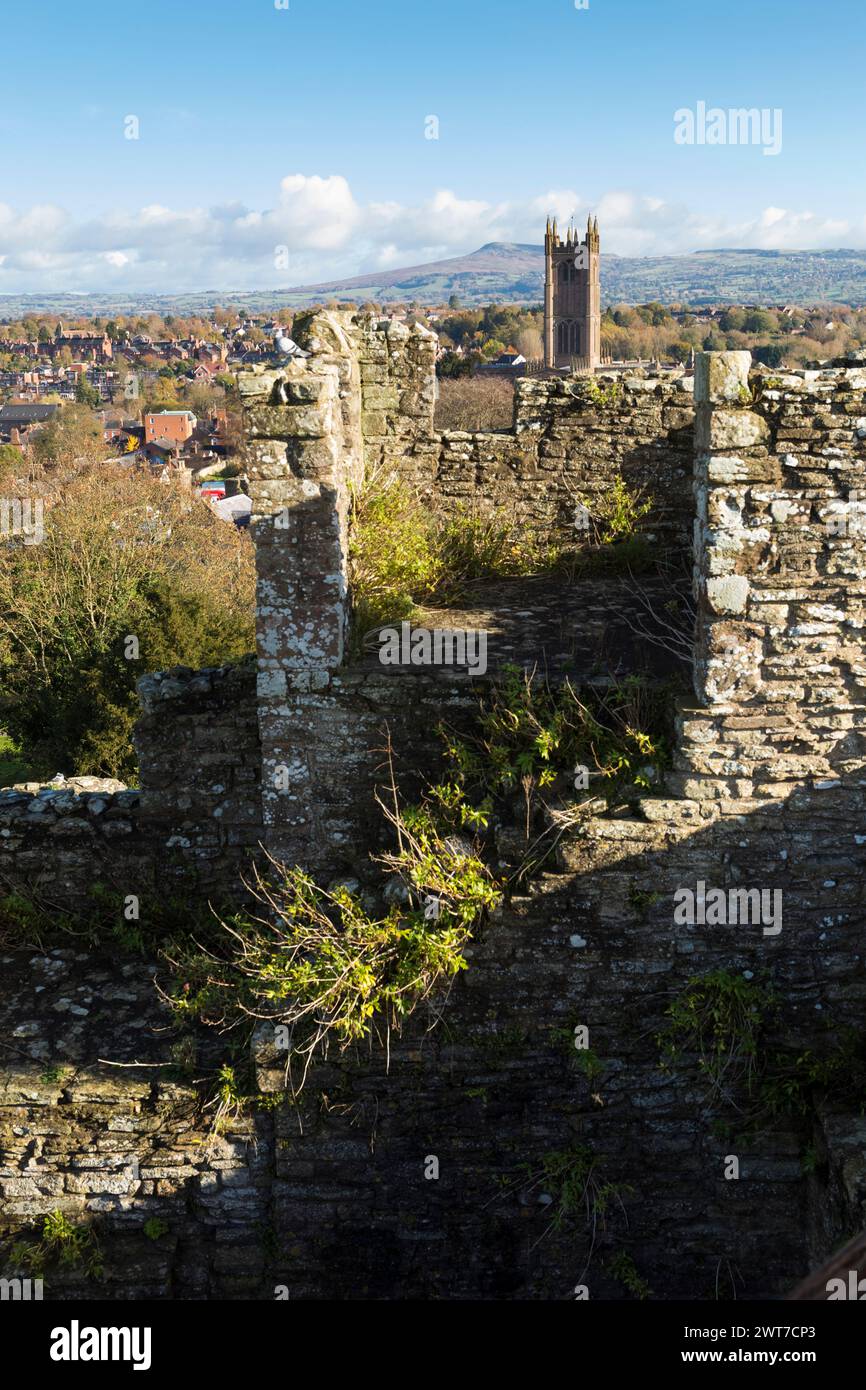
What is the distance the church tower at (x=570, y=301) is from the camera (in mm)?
87438

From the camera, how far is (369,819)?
5.86m

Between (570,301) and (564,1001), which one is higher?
(570,301)

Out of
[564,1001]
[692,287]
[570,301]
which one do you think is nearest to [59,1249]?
[564,1001]

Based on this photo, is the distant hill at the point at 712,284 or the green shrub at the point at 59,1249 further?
the distant hill at the point at 712,284

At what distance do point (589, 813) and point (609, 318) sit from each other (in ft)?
310

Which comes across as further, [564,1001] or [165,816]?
[165,816]

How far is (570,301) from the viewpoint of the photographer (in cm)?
9569

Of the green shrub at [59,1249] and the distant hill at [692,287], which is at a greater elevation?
the distant hill at [692,287]

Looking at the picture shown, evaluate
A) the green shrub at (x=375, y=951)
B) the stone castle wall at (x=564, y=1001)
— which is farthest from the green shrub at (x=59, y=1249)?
the green shrub at (x=375, y=951)

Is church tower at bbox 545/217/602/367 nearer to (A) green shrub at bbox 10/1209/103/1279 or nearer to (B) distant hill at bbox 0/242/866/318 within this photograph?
(B) distant hill at bbox 0/242/866/318

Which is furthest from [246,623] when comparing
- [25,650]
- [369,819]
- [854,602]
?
[854,602]

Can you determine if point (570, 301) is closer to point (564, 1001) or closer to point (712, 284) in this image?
point (712, 284)

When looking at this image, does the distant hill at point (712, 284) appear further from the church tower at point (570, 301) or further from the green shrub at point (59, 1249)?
the green shrub at point (59, 1249)

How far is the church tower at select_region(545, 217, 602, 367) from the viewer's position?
87438 millimetres
